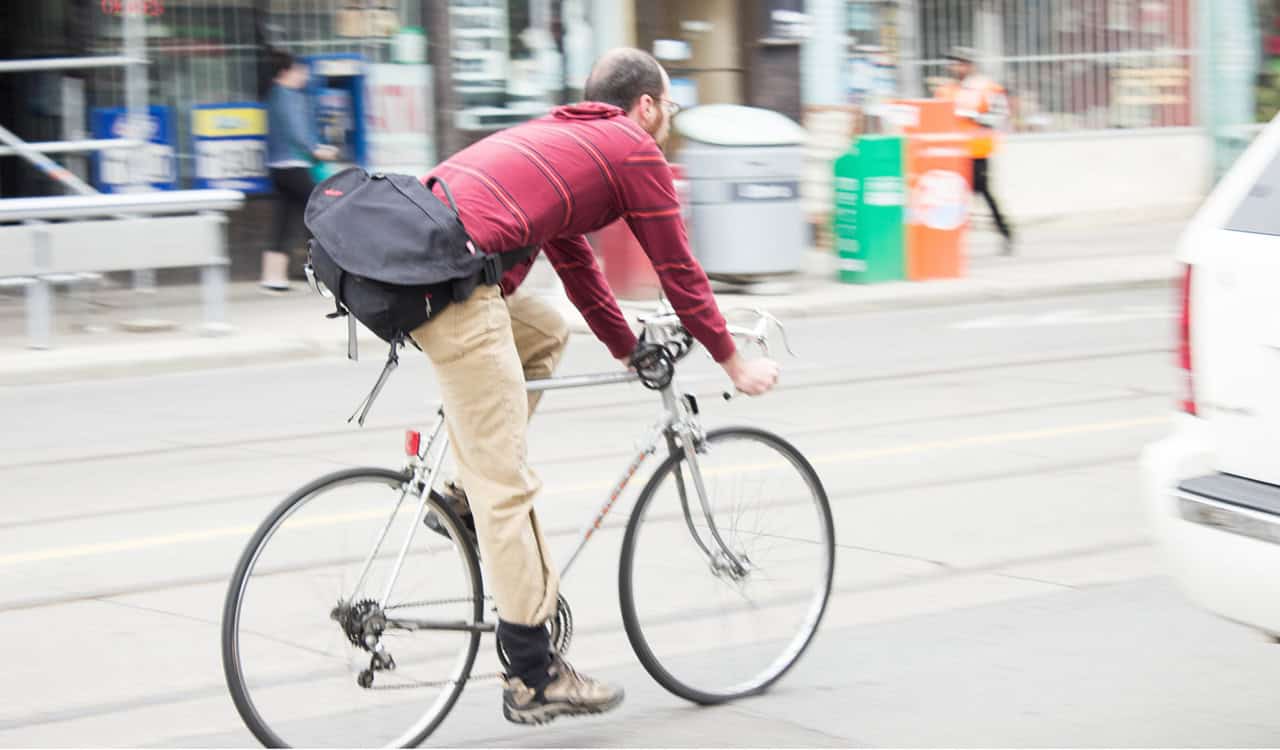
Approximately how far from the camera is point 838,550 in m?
6.39

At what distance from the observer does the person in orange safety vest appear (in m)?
16.5

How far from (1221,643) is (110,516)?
428 cm

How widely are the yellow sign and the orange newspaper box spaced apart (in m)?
5.49

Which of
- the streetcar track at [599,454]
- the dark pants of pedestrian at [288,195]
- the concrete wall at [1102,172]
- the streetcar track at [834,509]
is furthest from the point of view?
the concrete wall at [1102,172]

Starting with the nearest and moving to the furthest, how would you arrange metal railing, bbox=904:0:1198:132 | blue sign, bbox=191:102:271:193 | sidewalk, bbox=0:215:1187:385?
sidewalk, bbox=0:215:1187:385 → blue sign, bbox=191:102:271:193 → metal railing, bbox=904:0:1198:132

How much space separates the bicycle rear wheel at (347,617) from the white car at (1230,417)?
165cm

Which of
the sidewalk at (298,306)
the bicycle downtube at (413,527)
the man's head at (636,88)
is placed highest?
the man's head at (636,88)

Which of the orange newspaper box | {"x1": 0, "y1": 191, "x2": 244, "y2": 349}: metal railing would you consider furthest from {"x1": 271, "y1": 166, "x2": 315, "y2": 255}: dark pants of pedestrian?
the orange newspaper box

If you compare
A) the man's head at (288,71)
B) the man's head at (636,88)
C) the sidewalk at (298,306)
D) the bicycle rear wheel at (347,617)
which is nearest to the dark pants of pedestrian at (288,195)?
the sidewalk at (298,306)

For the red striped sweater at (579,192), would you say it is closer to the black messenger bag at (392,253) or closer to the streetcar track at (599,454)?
the black messenger bag at (392,253)

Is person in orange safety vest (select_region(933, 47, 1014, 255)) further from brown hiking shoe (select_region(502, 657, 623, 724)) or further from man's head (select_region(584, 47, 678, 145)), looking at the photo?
brown hiking shoe (select_region(502, 657, 623, 724))

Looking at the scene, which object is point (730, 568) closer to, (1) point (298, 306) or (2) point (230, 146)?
(1) point (298, 306)

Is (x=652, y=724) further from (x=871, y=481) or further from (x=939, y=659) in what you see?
(x=871, y=481)

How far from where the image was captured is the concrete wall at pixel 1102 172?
67.4ft
